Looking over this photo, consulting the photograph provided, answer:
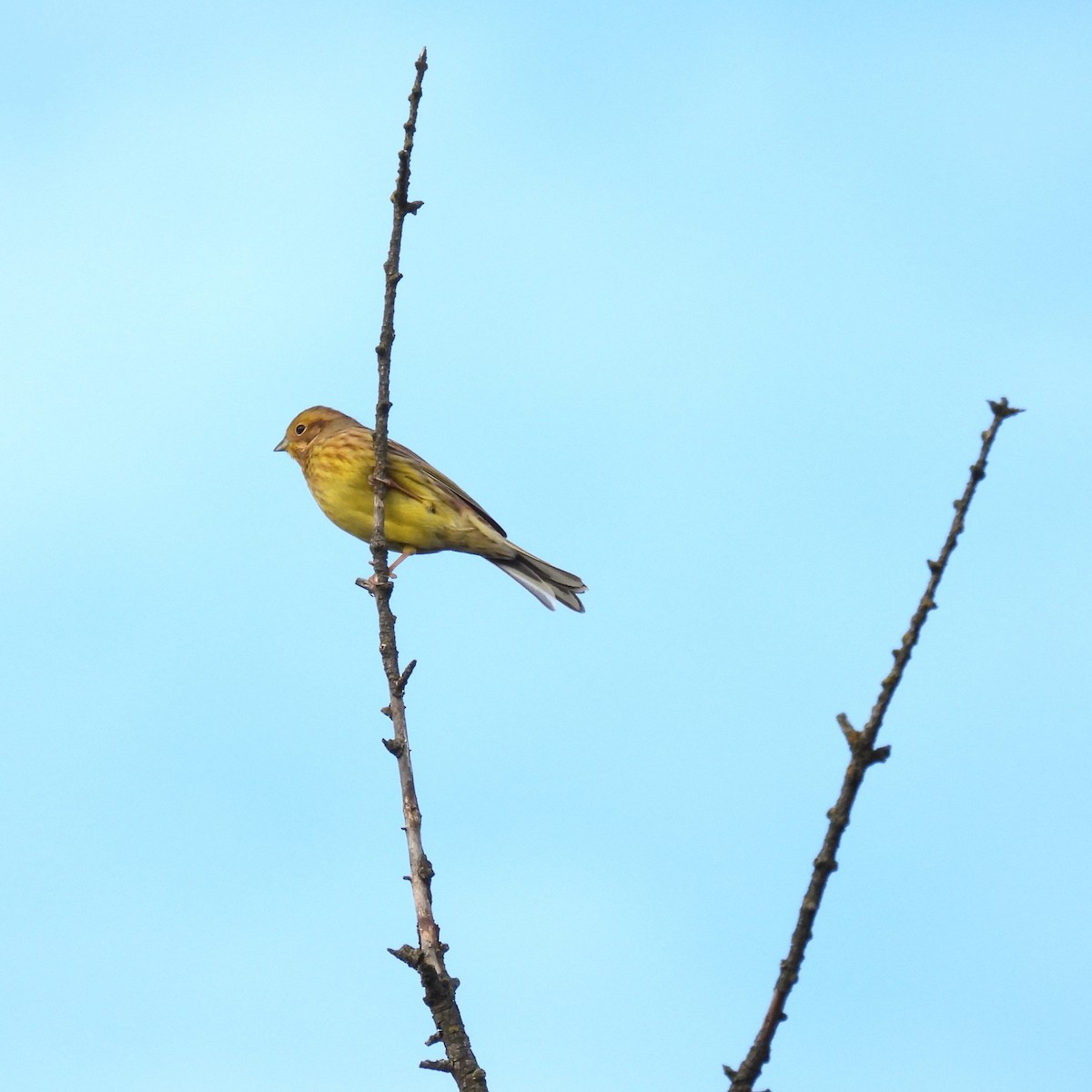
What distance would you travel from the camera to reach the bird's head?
1085cm

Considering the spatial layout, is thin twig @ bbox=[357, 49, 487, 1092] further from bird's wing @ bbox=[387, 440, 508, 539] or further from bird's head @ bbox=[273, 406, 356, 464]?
bird's head @ bbox=[273, 406, 356, 464]

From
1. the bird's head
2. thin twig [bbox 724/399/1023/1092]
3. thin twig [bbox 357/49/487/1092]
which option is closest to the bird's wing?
the bird's head

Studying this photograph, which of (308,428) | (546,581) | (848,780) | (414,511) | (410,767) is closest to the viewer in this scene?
(848,780)

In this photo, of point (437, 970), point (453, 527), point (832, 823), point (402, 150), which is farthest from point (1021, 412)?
point (453, 527)

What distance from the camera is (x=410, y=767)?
4.68m

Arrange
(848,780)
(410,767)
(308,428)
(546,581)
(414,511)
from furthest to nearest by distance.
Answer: (308,428) → (546,581) → (414,511) → (410,767) → (848,780)

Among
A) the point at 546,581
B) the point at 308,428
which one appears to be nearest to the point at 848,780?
the point at 546,581

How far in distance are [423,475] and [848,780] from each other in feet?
24.1

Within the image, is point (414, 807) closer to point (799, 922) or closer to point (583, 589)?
point (799, 922)

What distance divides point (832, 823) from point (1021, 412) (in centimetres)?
83

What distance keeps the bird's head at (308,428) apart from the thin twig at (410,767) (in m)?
4.87

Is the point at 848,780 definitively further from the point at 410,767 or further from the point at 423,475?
the point at 423,475

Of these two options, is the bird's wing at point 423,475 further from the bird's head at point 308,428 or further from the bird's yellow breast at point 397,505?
the bird's head at point 308,428

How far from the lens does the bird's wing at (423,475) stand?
32.6 ft
